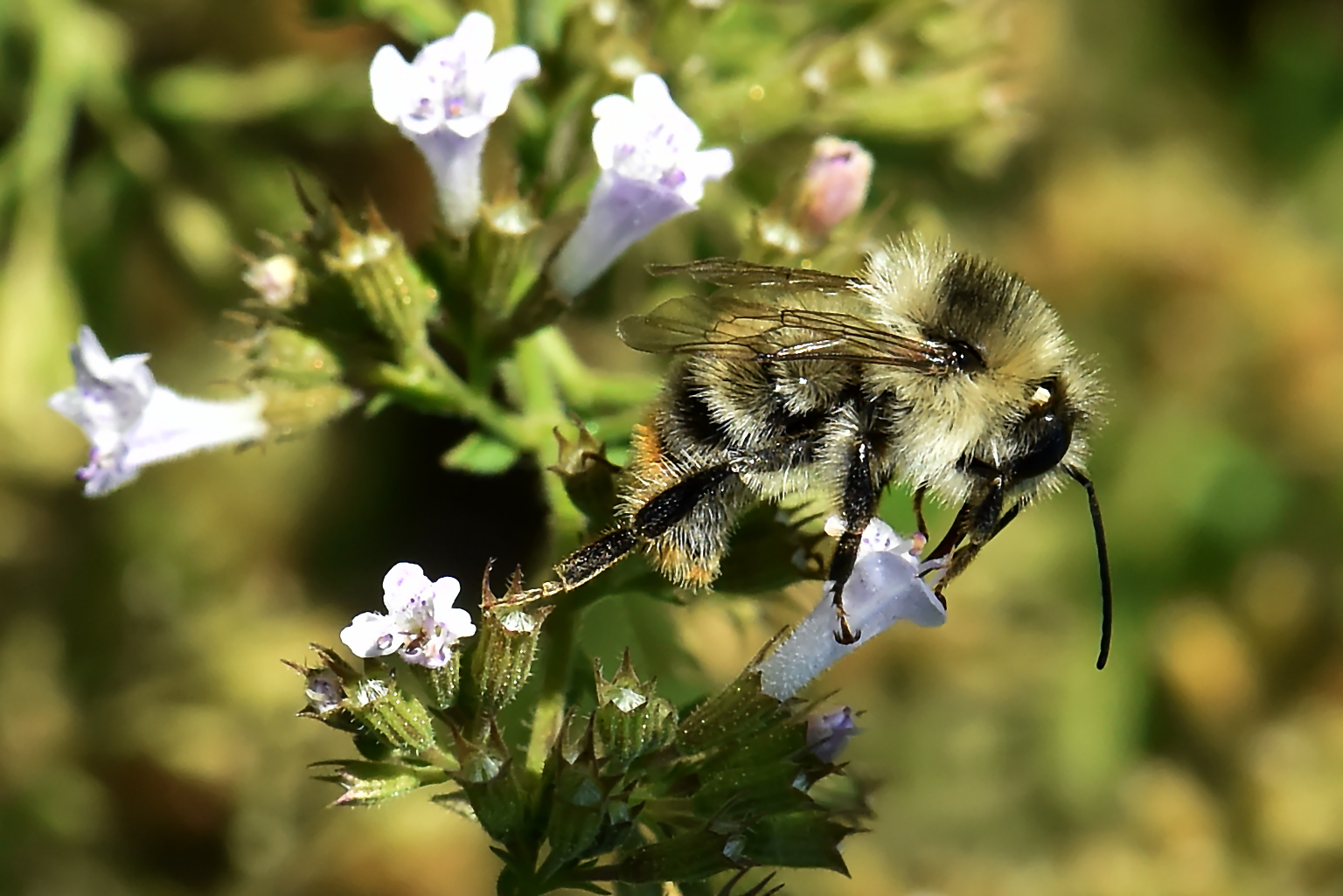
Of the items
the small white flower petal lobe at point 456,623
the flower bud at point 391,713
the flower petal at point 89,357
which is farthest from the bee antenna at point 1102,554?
the flower petal at point 89,357

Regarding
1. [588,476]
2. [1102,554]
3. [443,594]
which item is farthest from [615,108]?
[1102,554]

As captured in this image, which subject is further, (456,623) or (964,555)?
(964,555)

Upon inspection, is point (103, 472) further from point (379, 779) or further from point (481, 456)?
point (379, 779)

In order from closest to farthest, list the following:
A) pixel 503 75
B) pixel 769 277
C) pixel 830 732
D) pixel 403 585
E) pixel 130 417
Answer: pixel 403 585 < pixel 769 277 < pixel 830 732 < pixel 503 75 < pixel 130 417

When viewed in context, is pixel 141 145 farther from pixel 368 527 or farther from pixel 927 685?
pixel 927 685

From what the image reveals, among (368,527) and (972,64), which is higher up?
(972,64)

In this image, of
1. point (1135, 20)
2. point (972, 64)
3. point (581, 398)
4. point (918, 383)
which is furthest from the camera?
point (1135, 20)

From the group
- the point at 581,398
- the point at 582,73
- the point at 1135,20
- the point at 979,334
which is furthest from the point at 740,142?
the point at 1135,20
